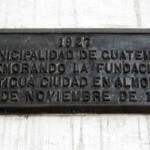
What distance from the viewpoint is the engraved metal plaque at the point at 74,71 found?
3.71 m

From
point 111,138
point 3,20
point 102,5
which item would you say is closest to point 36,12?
point 3,20

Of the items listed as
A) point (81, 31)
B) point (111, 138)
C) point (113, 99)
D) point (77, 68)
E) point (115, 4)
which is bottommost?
point (111, 138)

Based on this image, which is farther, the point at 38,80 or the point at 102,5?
the point at 102,5

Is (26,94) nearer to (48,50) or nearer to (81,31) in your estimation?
(48,50)

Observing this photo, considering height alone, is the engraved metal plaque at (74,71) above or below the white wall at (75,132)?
above

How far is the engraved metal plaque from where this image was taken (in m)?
3.71

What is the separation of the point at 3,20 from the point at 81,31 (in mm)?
628

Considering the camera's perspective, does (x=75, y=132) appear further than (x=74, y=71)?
No

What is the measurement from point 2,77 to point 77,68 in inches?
21.7

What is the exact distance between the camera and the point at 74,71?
3820 mm

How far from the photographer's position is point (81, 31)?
13.0 feet

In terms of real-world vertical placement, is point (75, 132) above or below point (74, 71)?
below

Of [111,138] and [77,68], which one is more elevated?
[77,68]

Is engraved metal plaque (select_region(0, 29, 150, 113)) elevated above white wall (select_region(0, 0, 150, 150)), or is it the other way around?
engraved metal plaque (select_region(0, 29, 150, 113))
